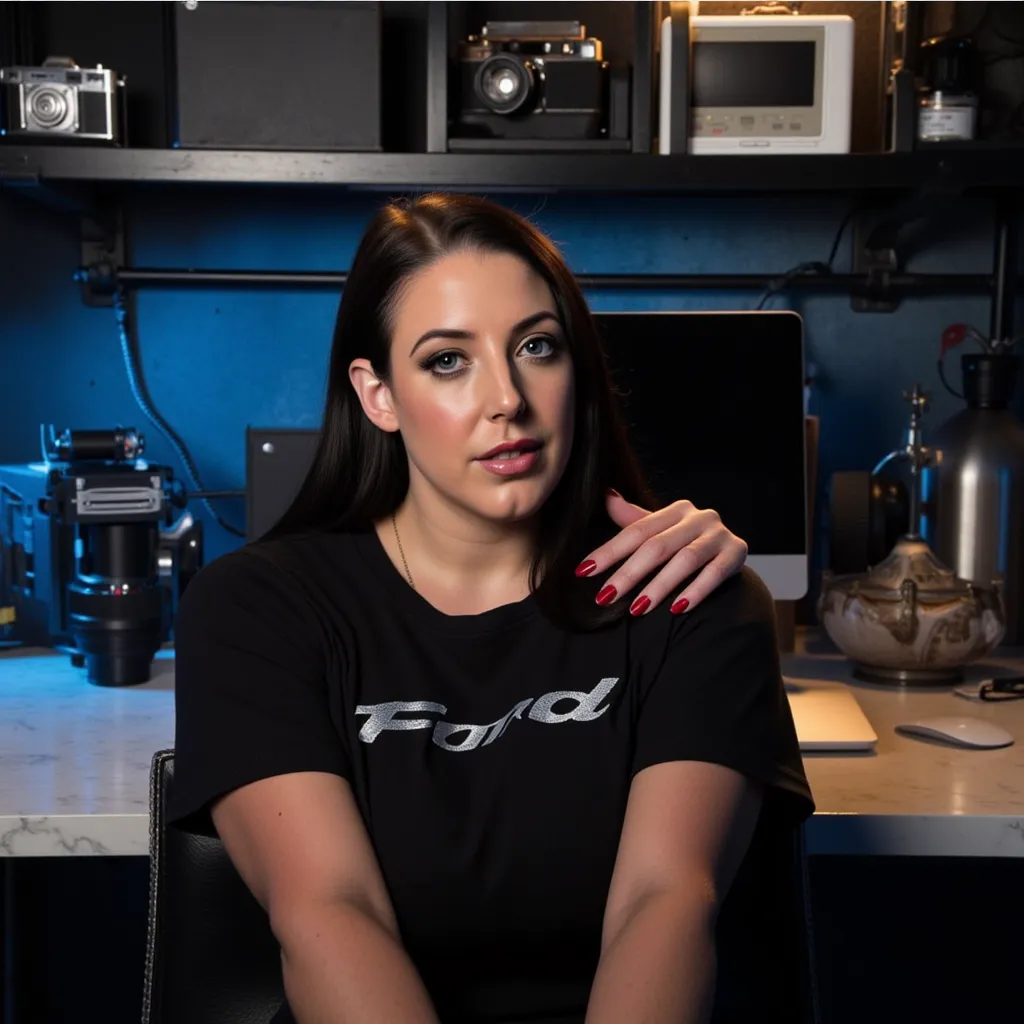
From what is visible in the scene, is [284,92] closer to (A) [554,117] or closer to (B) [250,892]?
(A) [554,117]

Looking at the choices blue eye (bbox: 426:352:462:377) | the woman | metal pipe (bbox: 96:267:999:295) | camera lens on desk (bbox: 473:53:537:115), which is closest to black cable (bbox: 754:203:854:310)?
metal pipe (bbox: 96:267:999:295)

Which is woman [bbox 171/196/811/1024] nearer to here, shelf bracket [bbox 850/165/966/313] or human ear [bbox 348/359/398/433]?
human ear [bbox 348/359/398/433]

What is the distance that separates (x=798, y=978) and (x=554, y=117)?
1171mm

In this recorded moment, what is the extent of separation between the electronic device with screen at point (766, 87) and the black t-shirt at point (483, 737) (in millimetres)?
900

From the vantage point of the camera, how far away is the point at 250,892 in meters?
1.05

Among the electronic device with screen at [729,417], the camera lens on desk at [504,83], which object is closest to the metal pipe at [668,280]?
the camera lens on desk at [504,83]

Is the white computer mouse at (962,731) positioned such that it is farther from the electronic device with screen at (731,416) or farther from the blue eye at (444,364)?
the blue eye at (444,364)

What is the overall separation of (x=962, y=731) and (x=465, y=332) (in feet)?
2.20

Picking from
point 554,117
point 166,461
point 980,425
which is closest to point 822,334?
point 980,425

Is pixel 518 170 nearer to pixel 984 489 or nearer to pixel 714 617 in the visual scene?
pixel 984 489

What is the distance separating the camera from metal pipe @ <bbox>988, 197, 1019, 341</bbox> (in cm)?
202

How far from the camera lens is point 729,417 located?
161 centimetres

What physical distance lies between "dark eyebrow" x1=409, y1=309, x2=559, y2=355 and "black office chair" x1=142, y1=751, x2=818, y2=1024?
38cm

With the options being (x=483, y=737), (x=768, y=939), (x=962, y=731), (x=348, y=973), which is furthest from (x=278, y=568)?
(x=962, y=731)
